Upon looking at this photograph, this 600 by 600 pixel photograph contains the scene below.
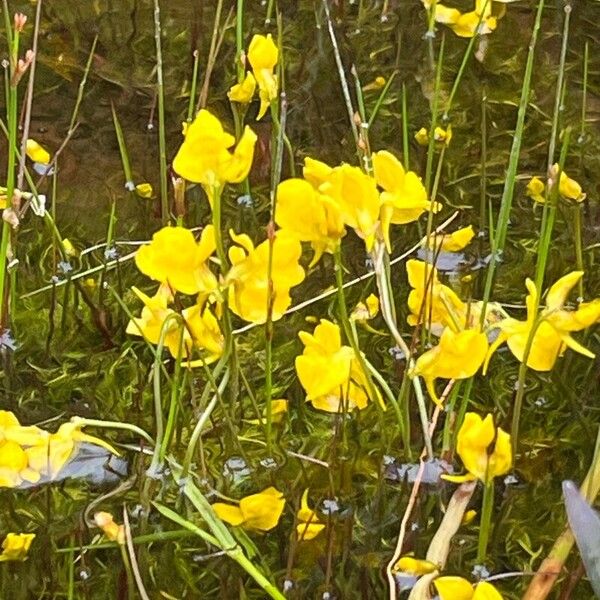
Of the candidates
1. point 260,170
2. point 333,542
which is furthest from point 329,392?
point 260,170

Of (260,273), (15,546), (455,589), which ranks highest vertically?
(260,273)

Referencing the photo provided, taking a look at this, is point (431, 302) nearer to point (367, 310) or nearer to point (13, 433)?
point (367, 310)

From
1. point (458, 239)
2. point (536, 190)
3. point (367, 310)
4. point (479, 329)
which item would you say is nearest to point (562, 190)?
point (536, 190)

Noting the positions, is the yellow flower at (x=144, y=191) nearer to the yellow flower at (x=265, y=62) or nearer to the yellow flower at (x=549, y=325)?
the yellow flower at (x=265, y=62)

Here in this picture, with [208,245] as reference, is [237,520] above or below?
below

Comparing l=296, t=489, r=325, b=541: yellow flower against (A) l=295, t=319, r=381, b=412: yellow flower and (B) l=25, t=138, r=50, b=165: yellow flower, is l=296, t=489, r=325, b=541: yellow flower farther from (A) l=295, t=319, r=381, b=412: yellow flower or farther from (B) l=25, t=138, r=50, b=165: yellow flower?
(B) l=25, t=138, r=50, b=165: yellow flower

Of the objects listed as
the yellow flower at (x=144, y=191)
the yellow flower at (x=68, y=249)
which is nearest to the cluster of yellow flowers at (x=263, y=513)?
the yellow flower at (x=68, y=249)

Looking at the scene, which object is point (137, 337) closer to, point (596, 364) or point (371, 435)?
point (371, 435)
